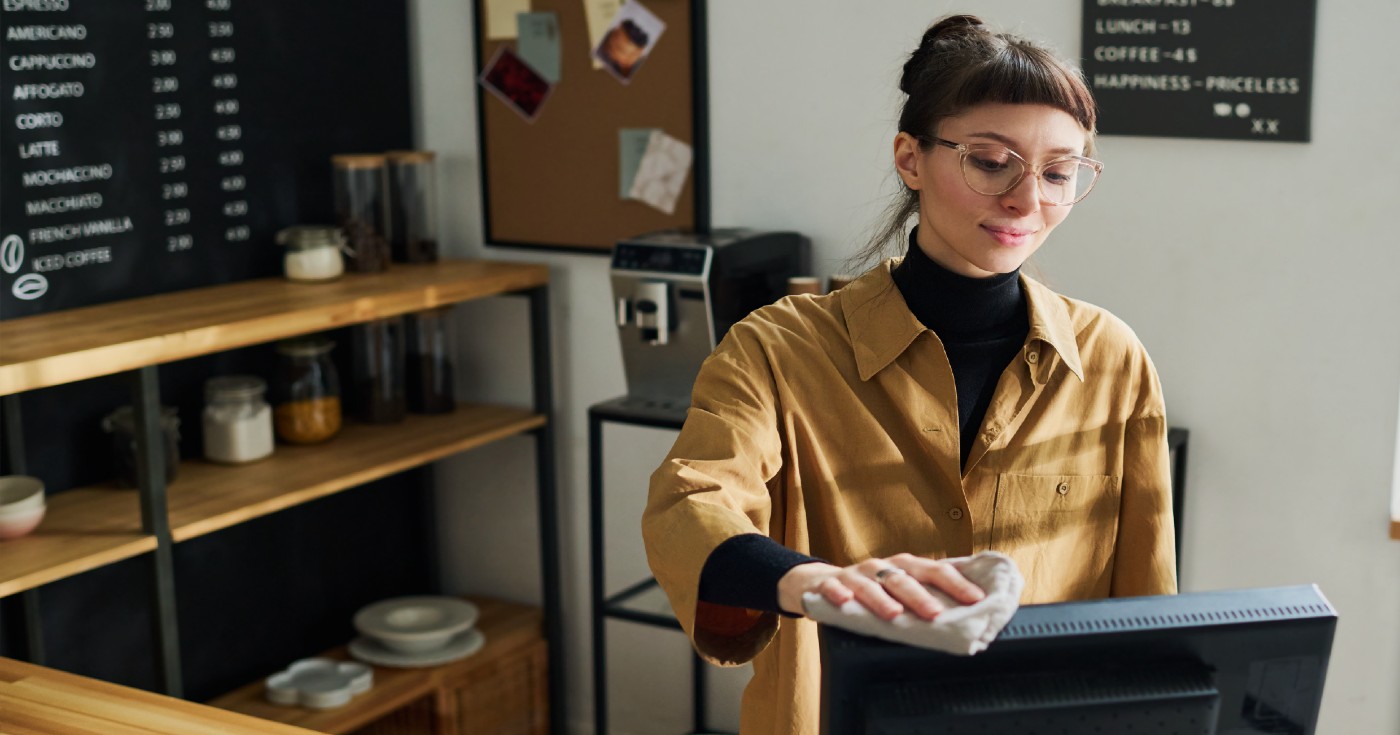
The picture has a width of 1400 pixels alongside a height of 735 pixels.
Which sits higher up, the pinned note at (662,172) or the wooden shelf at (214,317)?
the pinned note at (662,172)

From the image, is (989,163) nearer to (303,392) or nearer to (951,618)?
(951,618)

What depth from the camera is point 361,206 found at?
3242mm

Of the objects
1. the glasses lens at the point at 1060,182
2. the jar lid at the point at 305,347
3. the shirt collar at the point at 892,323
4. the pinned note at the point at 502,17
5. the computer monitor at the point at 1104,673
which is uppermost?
the pinned note at the point at 502,17

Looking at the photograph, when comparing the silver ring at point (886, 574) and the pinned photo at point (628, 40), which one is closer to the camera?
the silver ring at point (886, 574)

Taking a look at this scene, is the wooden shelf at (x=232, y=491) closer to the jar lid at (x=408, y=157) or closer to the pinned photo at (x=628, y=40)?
the jar lid at (x=408, y=157)

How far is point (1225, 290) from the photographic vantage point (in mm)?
2574

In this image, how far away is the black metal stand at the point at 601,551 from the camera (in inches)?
112

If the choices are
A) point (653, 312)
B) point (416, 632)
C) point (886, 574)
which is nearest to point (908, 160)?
point (886, 574)

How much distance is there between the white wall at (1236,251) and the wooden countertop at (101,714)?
1.63 metres

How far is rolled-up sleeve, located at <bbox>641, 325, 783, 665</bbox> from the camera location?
1.21 meters

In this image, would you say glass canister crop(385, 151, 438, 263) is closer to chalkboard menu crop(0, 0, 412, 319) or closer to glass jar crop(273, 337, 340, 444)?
chalkboard menu crop(0, 0, 412, 319)

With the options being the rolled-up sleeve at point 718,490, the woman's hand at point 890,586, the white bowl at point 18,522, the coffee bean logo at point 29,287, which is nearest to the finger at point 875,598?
the woman's hand at point 890,586

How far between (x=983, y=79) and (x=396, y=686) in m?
2.21

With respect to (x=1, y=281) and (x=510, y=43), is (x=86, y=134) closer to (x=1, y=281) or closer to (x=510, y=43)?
(x=1, y=281)
